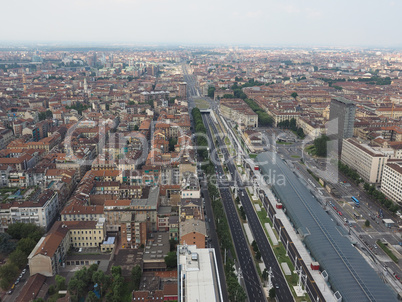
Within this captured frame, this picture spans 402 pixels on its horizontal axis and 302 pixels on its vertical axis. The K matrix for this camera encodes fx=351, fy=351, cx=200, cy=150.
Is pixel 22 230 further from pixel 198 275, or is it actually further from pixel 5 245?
pixel 198 275

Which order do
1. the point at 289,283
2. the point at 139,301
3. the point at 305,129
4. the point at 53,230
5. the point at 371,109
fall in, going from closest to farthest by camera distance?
the point at 139,301 → the point at 289,283 → the point at 53,230 → the point at 305,129 → the point at 371,109

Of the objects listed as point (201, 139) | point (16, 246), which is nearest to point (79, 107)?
point (201, 139)

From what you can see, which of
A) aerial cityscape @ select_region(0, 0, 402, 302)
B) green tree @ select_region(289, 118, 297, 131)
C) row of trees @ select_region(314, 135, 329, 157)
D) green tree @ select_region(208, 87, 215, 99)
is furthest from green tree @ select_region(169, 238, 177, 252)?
green tree @ select_region(208, 87, 215, 99)

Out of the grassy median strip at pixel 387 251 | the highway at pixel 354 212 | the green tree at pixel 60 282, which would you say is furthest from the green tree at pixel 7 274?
the grassy median strip at pixel 387 251

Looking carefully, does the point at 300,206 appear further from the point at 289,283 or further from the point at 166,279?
the point at 166,279

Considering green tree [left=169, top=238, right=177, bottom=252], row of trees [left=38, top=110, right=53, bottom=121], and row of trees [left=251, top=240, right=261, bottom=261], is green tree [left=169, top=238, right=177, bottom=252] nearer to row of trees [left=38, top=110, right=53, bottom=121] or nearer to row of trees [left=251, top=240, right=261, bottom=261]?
row of trees [left=251, top=240, right=261, bottom=261]

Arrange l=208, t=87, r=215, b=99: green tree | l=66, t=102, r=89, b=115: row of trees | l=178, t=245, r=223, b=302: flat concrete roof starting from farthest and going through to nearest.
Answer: l=208, t=87, r=215, b=99: green tree → l=66, t=102, r=89, b=115: row of trees → l=178, t=245, r=223, b=302: flat concrete roof

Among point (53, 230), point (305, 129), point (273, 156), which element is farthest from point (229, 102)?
point (53, 230)
